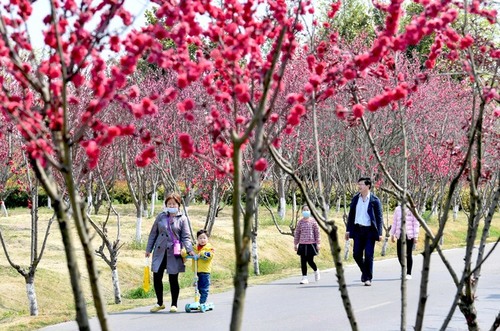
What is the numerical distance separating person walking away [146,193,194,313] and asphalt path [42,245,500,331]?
36 cm

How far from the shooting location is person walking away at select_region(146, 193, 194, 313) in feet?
44.2

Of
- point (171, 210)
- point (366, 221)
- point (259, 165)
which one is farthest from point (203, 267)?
point (259, 165)

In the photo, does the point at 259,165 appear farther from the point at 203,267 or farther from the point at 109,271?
the point at 109,271

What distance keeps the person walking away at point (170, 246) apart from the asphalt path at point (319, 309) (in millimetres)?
361

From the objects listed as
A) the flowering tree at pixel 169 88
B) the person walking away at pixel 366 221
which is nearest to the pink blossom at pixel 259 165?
the flowering tree at pixel 169 88

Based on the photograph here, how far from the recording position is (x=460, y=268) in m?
20.0

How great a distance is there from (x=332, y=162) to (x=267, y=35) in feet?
75.8

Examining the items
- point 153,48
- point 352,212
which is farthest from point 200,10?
point 352,212

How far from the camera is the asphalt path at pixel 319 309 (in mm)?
12062

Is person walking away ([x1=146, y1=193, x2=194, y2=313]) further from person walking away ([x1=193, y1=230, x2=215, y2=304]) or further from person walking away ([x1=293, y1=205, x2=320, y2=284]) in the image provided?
person walking away ([x1=293, y1=205, x2=320, y2=284])

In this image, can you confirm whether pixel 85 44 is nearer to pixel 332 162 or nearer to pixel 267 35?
pixel 267 35

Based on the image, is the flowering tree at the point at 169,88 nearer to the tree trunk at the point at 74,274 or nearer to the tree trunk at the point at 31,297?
the tree trunk at the point at 74,274

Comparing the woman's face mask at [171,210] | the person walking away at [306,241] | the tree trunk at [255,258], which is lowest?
the tree trunk at [255,258]

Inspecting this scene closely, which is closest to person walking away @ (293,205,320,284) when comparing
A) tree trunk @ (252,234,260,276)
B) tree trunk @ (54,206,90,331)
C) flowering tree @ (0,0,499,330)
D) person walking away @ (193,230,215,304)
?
tree trunk @ (252,234,260,276)
